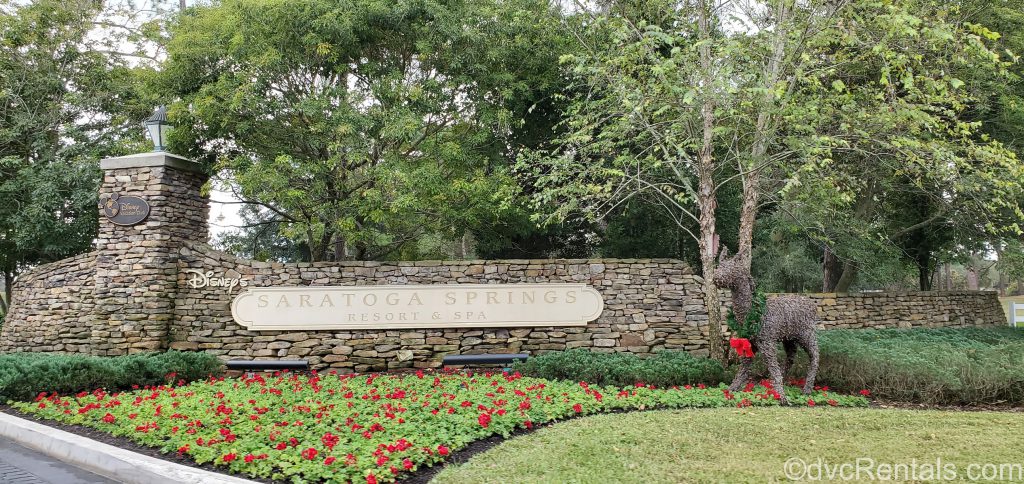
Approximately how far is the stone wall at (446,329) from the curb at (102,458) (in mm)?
3626

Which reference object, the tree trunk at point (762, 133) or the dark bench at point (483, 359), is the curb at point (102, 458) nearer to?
the dark bench at point (483, 359)

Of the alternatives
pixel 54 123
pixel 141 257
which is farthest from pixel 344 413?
pixel 54 123

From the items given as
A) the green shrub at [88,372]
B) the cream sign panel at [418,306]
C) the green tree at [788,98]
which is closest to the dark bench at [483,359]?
the cream sign panel at [418,306]

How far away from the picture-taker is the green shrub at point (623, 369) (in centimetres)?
766

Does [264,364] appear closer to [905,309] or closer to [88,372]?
[88,372]

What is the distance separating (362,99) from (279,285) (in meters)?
3.30

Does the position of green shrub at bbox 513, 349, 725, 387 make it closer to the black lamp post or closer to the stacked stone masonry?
the stacked stone masonry

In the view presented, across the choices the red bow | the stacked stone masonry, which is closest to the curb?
the stacked stone masonry

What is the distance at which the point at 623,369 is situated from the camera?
7742mm

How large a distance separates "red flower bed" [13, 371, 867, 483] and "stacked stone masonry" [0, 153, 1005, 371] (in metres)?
1.33

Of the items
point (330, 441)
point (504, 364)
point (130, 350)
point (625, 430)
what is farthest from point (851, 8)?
point (130, 350)

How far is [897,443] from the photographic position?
16.5ft

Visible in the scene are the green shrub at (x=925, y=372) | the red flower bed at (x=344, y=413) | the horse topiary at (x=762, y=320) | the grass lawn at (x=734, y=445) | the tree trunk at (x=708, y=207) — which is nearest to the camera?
the grass lawn at (x=734, y=445)

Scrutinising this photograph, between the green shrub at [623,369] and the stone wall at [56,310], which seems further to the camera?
the stone wall at [56,310]
